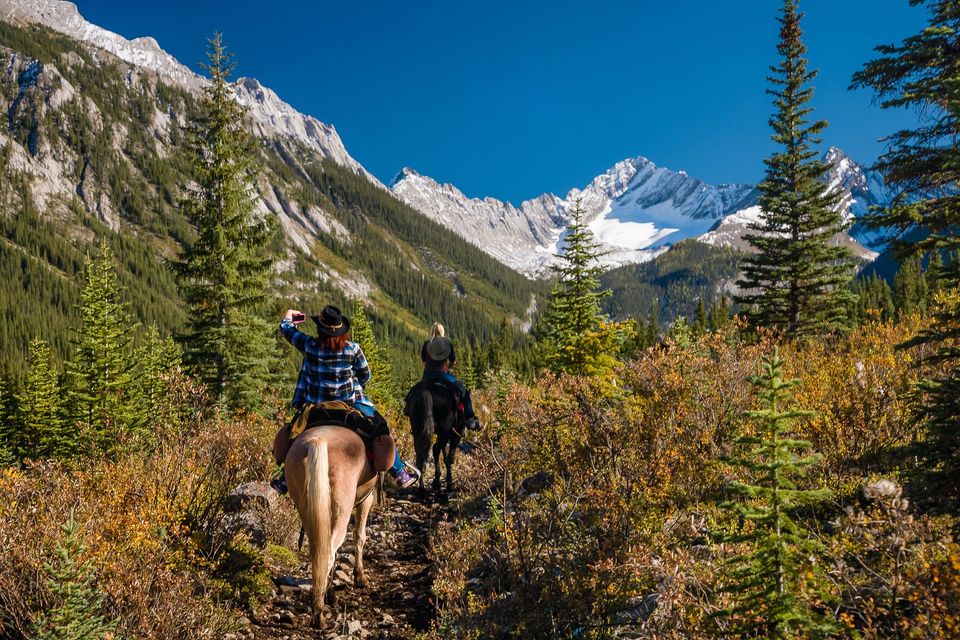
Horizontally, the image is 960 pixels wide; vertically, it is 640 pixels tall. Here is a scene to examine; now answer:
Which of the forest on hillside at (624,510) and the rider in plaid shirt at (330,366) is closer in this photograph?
the forest on hillside at (624,510)

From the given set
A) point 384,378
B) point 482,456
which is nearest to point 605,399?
point 482,456

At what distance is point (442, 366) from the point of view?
35.4ft

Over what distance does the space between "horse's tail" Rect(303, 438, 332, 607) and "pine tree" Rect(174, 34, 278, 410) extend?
1606 centimetres

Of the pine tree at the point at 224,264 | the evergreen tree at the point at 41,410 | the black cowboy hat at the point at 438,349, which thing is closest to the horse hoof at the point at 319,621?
the black cowboy hat at the point at 438,349

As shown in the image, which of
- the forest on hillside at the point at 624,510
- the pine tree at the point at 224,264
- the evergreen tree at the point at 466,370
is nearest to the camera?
the forest on hillside at the point at 624,510

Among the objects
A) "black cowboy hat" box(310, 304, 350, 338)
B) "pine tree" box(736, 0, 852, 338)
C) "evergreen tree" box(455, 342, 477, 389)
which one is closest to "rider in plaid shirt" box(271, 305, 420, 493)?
"black cowboy hat" box(310, 304, 350, 338)

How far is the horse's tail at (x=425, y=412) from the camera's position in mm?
10250

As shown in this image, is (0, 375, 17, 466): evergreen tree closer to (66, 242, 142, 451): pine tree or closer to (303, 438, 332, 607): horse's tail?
(66, 242, 142, 451): pine tree

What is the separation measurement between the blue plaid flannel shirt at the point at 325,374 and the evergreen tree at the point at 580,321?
12186mm

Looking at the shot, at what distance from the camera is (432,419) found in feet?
34.0

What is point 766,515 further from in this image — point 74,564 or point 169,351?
point 169,351

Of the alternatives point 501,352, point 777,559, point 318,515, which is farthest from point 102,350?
point 501,352

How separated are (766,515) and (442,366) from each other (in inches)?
320

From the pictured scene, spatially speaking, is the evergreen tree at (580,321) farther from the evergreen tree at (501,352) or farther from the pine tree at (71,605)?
the evergreen tree at (501,352)
